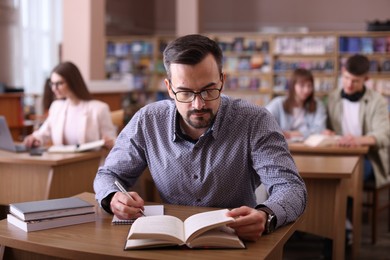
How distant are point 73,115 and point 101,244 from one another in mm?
2760

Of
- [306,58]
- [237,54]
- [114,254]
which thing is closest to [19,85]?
[237,54]

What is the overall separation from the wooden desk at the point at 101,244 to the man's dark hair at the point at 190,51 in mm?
514

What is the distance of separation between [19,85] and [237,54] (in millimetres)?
3623

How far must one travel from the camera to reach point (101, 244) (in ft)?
5.63

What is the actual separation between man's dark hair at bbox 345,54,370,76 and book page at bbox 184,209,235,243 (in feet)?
10.1

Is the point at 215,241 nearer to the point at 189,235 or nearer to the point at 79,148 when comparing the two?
A: the point at 189,235

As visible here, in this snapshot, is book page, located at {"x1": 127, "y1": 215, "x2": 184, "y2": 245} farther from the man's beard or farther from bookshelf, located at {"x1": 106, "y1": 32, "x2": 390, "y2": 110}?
bookshelf, located at {"x1": 106, "y1": 32, "x2": 390, "y2": 110}

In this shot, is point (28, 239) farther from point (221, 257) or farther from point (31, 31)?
point (31, 31)

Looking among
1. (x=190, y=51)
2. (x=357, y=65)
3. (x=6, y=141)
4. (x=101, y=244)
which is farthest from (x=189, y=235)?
(x=357, y=65)

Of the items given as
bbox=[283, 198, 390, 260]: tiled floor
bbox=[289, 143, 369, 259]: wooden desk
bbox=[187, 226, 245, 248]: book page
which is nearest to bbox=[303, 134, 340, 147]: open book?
bbox=[289, 143, 369, 259]: wooden desk

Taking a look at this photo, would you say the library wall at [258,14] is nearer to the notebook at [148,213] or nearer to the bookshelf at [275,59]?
the bookshelf at [275,59]

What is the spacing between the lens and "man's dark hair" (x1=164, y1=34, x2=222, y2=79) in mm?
2006

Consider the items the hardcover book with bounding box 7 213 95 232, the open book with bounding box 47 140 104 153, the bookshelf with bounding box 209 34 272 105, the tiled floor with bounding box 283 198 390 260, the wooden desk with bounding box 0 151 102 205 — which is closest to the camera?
the hardcover book with bounding box 7 213 95 232

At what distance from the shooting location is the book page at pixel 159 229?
1.64 meters
